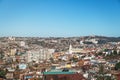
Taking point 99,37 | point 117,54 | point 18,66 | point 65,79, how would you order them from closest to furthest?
point 65,79 → point 18,66 → point 117,54 → point 99,37

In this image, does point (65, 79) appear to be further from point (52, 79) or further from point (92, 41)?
point (92, 41)

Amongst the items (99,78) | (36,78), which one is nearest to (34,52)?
(36,78)

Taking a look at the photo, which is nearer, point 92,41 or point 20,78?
Answer: point 20,78

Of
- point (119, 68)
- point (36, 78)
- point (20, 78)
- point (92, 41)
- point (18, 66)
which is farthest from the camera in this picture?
point (92, 41)

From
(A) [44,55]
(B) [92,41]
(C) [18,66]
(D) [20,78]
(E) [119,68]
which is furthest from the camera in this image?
(B) [92,41]

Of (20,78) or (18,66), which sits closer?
(20,78)

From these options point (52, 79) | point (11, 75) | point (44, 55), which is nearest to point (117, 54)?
point (44, 55)

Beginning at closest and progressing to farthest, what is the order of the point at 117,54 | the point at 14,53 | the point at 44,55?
the point at 117,54 → the point at 44,55 → the point at 14,53

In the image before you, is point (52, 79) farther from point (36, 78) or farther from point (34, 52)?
point (34, 52)
